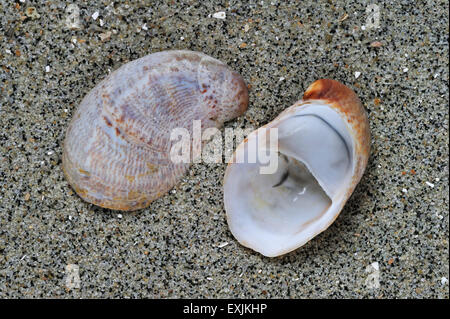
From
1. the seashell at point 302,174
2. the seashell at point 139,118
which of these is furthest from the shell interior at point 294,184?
the seashell at point 139,118

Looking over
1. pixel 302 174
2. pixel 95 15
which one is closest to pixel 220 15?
pixel 95 15

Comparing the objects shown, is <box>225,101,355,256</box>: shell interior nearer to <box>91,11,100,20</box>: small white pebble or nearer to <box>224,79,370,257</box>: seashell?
<box>224,79,370,257</box>: seashell

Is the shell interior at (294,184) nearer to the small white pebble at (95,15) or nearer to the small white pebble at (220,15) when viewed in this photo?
the small white pebble at (220,15)

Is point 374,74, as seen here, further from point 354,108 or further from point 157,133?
point 157,133

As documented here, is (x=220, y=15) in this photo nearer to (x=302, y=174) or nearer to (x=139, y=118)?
(x=139, y=118)

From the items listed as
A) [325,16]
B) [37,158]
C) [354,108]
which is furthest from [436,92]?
[37,158]

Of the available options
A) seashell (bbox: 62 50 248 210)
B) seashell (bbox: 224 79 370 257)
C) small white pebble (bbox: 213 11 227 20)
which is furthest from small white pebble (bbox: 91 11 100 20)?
seashell (bbox: 224 79 370 257)

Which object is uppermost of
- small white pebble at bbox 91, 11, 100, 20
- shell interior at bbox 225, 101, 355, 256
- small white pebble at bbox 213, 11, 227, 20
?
small white pebble at bbox 91, 11, 100, 20
